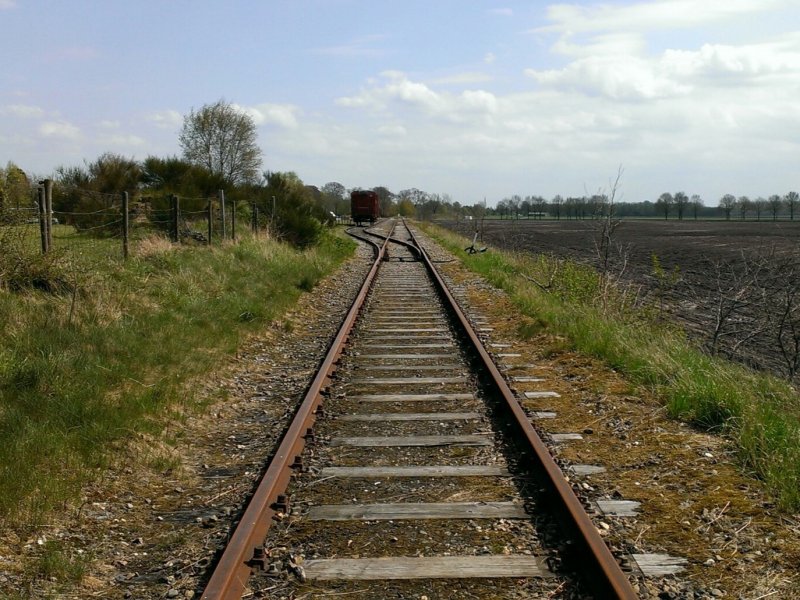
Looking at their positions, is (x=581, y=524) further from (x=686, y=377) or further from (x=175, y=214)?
(x=175, y=214)

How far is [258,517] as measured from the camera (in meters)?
4.23

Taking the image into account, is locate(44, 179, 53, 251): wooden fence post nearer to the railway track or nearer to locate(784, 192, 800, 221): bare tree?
the railway track

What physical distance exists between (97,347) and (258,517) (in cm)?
414

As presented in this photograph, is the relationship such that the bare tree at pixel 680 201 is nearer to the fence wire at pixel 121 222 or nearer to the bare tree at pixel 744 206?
the bare tree at pixel 744 206

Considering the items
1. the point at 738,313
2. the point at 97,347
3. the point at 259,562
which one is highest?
the point at 97,347

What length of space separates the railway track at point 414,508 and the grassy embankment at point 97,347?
4.43 feet

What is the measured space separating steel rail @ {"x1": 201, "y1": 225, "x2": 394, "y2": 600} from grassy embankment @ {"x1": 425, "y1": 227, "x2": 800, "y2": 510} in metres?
3.10

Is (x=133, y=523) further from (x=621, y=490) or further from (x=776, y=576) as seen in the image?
(x=776, y=576)

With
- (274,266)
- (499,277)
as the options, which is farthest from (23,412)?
(499,277)

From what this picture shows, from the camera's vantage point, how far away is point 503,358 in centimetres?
922

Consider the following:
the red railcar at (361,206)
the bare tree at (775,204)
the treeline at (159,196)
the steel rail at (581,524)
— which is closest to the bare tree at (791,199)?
the bare tree at (775,204)

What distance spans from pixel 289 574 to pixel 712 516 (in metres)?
2.53

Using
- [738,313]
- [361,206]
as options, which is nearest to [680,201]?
[361,206]

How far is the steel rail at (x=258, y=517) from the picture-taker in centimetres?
354
